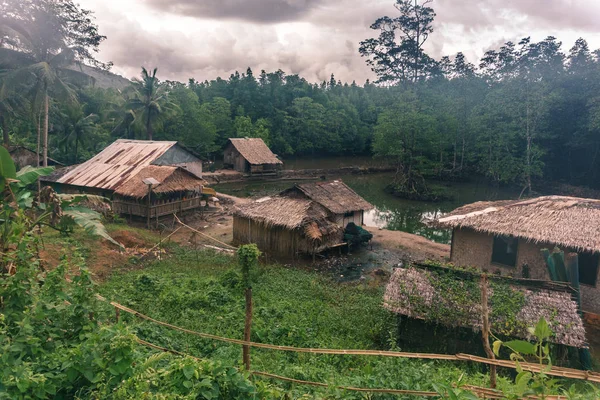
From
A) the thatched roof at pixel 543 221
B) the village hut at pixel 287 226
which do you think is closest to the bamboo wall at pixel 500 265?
the thatched roof at pixel 543 221

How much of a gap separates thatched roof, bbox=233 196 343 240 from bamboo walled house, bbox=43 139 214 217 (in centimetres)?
508

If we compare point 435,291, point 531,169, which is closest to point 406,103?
point 531,169

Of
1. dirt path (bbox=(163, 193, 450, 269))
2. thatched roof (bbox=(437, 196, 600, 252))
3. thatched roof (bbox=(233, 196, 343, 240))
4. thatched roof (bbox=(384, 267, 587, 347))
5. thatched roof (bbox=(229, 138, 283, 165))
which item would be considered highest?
thatched roof (bbox=(229, 138, 283, 165))

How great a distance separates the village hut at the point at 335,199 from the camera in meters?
19.1

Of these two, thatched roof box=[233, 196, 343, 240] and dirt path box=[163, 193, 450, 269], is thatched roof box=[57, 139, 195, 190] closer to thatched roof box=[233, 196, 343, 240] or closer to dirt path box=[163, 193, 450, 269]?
dirt path box=[163, 193, 450, 269]

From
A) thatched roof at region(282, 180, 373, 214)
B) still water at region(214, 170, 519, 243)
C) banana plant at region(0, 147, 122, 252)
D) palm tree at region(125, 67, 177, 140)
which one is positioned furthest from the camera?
palm tree at region(125, 67, 177, 140)

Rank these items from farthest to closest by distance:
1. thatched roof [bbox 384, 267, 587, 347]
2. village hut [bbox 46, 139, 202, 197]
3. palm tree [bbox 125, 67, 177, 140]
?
palm tree [bbox 125, 67, 177, 140] < village hut [bbox 46, 139, 202, 197] < thatched roof [bbox 384, 267, 587, 347]

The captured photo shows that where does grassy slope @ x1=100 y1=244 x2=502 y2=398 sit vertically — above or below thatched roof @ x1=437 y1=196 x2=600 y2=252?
below

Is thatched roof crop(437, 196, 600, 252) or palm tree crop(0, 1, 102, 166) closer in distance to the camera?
thatched roof crop(437, 196, 600, 252)

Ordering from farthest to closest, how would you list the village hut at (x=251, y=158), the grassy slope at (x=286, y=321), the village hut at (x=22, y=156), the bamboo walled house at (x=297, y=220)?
the village hut at (x=251, y=158), the village hut at (x=22, y=156), the bamboo walled house at (x=297, y=220), the grassy slope at (x=286, y=321)

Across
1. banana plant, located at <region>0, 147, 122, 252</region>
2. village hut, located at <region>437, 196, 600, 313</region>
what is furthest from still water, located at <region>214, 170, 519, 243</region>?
banana plant, located at <region>0, 147, 122, 252</region>

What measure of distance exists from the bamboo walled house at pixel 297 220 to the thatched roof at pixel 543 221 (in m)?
5.29

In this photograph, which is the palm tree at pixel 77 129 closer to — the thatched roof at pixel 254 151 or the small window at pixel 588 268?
the thatched roof at pixel 254 151

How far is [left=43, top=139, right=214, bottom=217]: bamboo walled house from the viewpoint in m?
21.3
